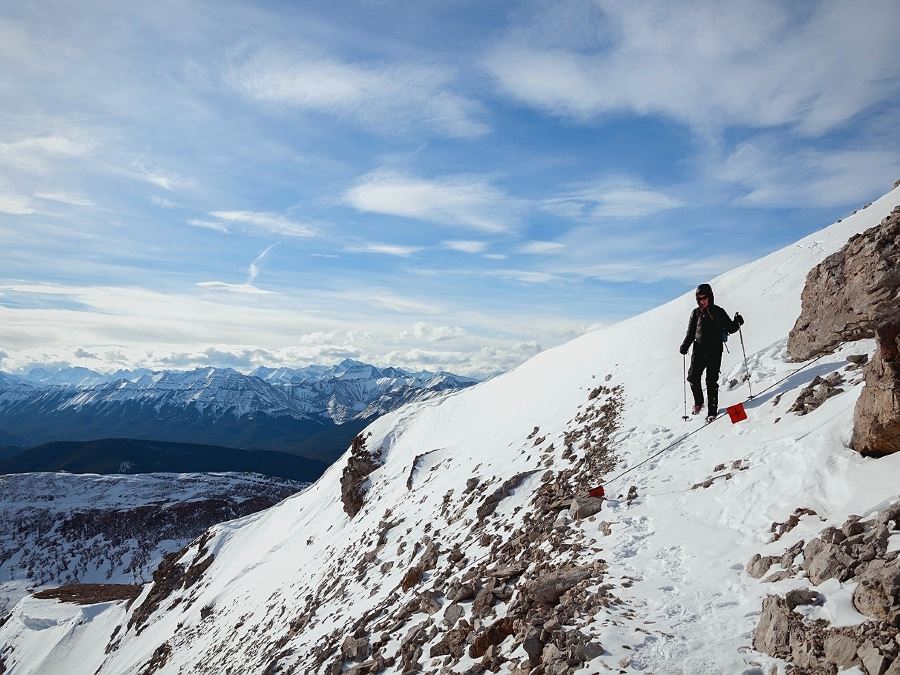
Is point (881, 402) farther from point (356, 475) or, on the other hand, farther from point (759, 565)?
point (356, 475)

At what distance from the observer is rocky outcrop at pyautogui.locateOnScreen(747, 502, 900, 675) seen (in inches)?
199

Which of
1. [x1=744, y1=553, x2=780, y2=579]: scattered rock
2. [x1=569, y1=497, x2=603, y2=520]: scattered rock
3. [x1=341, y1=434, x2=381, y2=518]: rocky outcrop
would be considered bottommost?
[x1=341, y1=434, x2=381, y2=518]: rocky outcrop

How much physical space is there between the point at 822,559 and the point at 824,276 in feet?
34.8

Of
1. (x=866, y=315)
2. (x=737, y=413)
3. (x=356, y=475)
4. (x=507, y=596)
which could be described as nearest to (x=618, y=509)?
(x=507, y=596)

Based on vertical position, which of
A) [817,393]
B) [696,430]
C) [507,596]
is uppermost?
[817,393]

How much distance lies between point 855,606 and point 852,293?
9963mm

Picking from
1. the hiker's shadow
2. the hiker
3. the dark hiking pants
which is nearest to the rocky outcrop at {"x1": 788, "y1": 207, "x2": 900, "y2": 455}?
the hiker's shadow

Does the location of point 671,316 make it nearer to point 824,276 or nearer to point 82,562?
point 824,276

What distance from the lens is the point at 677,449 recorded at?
13.0 meters

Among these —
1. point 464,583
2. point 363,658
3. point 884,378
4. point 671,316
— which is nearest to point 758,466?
point 884,378

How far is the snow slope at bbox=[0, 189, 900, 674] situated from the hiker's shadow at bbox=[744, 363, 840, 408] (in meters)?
0.09

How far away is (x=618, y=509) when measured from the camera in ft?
36.7

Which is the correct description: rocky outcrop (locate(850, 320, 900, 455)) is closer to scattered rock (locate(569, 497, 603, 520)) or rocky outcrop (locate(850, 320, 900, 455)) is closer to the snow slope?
the snow slope

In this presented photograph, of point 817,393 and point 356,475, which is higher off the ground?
point 817,393
